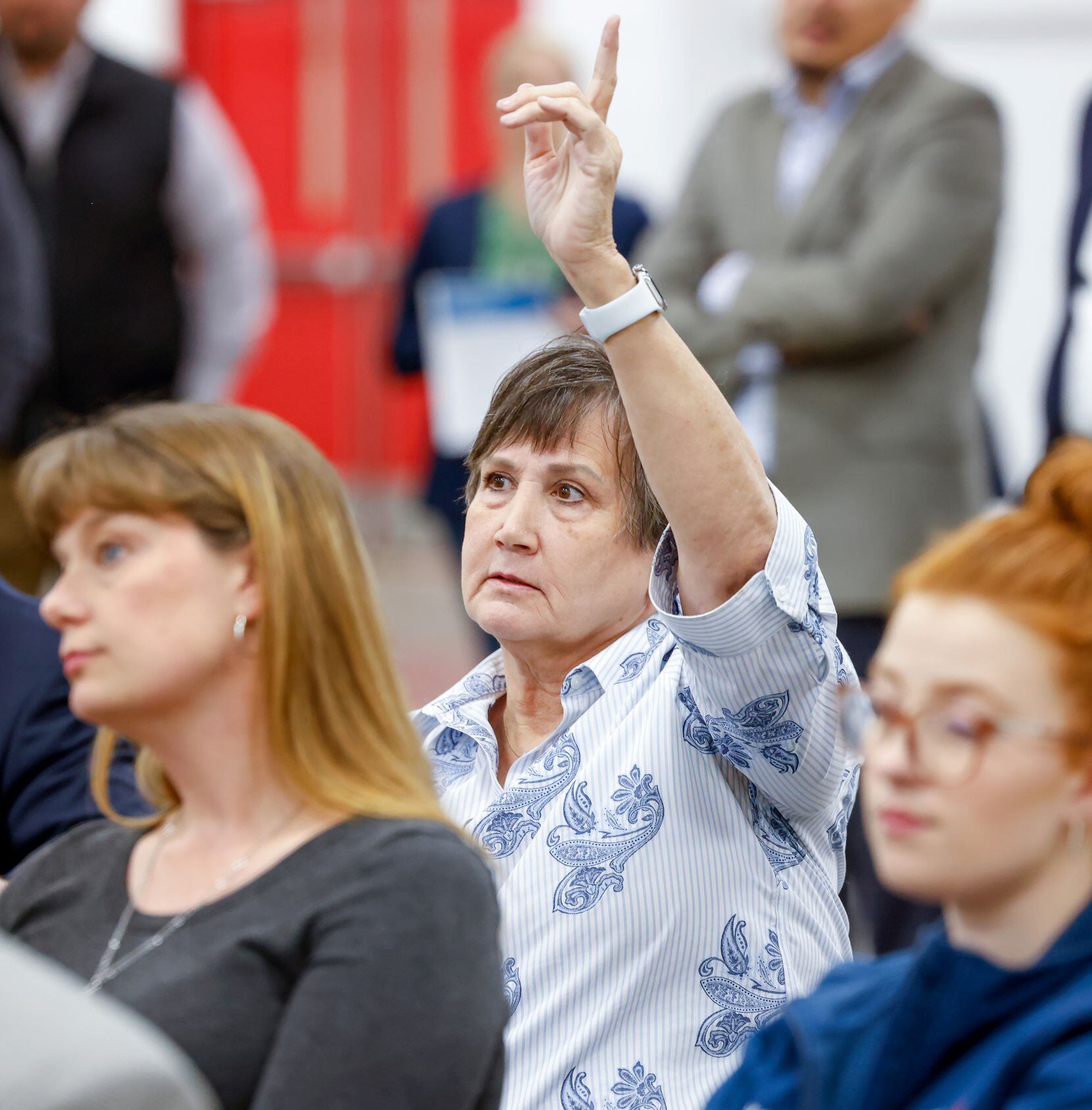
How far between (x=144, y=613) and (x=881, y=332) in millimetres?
2060

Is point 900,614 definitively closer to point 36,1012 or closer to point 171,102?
point 36,1012

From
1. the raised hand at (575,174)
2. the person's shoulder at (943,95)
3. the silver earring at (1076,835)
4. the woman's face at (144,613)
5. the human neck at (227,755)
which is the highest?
the raised hand at (575,174)

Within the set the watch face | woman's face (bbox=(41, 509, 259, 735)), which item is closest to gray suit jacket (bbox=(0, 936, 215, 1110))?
woman's face (bbox=(41, 509, 259, 735))

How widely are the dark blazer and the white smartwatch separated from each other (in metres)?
0.77

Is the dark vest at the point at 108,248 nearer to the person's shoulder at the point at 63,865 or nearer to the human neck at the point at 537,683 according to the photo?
the human neck at the point at 537,683

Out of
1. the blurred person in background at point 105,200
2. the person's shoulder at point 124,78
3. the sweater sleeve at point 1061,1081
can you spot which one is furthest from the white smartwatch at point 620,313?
the person's shoulder at point 124,78

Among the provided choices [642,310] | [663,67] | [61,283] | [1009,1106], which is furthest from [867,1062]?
[663,67]

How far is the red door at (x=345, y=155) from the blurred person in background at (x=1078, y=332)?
5.53 m

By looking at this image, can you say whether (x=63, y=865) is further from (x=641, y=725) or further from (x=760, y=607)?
(x=760, y=607)

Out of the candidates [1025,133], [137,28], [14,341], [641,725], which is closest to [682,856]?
[641,725]

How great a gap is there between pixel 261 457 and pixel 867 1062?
71cm

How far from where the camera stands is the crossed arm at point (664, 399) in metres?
1.72

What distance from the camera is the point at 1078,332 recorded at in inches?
129

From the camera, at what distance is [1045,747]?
1.23 meters
